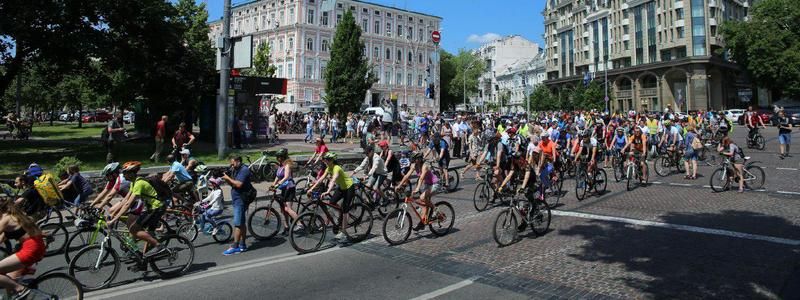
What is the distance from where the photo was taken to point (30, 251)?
18.5 ft

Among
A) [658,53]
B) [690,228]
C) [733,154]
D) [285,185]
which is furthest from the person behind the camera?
[658,53]

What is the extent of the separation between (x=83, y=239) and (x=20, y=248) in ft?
8.11

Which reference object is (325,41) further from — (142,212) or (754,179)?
(142,212)

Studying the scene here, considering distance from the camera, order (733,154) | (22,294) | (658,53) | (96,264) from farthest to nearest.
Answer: (658,53) → (733,154) → (96,264) → (22,294)

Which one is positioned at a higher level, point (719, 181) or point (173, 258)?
point (719, 181)

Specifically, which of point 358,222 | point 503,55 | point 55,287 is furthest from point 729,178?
point 503,55

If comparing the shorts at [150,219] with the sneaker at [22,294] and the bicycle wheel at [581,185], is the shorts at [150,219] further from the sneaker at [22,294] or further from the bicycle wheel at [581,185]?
the bicycle wheel at [581,185]

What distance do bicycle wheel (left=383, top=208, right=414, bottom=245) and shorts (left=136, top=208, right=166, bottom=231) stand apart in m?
3.60

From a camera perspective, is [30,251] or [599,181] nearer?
[30,251]

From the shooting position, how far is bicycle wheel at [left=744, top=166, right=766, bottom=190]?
1409 cm

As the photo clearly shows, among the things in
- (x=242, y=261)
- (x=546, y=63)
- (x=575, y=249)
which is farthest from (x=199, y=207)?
(x=546, y=63)

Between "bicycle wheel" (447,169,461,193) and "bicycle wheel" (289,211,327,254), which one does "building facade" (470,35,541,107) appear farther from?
"bicycle wheel" (289,211,327,254)

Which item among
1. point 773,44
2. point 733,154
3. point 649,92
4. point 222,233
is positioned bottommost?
point 222,233

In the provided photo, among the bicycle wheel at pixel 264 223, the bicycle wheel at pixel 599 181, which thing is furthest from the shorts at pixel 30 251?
the bicycle wheel at pixel 599 181
